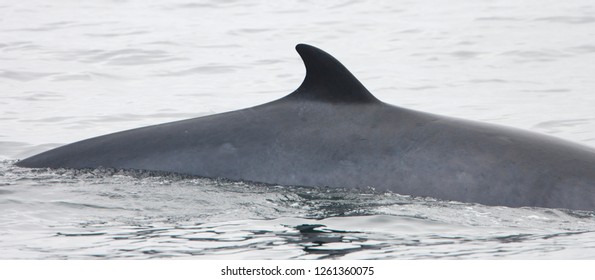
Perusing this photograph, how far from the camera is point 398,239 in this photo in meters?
7.17

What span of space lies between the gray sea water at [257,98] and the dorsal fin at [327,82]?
741 mm

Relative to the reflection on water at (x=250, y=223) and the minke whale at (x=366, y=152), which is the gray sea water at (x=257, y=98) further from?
the minke whale at (x=366, y=152)

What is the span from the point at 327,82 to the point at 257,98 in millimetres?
8029

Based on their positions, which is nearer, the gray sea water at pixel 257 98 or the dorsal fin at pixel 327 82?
the gray sea water at pixel 257 98

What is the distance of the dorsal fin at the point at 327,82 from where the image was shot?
8.18 m

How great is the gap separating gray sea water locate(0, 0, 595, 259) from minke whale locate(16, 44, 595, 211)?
13 cm

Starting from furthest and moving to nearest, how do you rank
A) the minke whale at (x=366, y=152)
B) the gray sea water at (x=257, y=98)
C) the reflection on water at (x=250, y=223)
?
the minke whale at (x=366, y=152) → the gray sea water at (x=257, y=98) → the reflection on water at (x=250, y=223)

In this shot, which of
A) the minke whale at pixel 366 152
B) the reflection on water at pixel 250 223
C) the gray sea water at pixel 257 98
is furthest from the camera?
the minke whale at pixel 366 152

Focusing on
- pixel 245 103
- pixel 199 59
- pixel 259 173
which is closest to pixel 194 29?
pixel 199 59

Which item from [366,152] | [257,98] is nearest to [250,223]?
[366,152]

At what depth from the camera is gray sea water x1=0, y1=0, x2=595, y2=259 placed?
7.14 metres

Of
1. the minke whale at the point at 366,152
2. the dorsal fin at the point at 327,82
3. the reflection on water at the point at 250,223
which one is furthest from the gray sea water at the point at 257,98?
the dorsal fin at the point at 327,82

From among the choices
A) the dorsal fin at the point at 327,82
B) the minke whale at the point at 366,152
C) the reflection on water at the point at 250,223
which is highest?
the dorsal fin at the point at 327,82

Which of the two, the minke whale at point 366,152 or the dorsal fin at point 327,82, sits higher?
the dorsal fin at point 327,82
